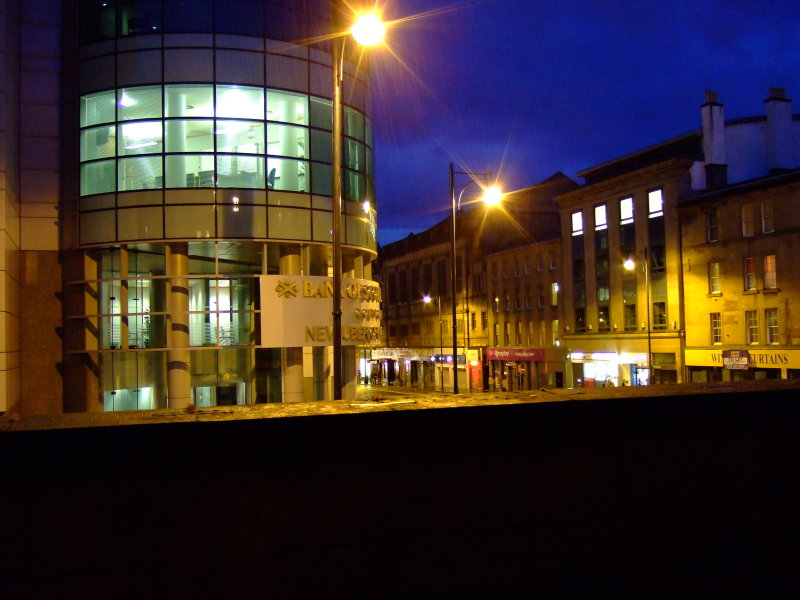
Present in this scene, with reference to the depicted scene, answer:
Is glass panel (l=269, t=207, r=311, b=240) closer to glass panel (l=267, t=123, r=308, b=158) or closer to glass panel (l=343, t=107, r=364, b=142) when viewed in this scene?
glass panel (l=267, t=123, r=308, b=158)

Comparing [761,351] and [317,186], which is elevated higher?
[317,186]

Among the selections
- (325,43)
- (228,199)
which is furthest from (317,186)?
(325,43)

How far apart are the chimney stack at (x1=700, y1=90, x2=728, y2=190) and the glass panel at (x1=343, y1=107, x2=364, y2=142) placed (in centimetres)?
3024

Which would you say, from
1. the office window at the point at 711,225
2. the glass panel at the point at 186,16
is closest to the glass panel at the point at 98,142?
the glass panel at the point at 186,16

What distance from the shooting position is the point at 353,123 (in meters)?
33.7

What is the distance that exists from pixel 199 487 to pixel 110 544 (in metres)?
0.62

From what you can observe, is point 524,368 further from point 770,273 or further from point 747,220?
point 770,273

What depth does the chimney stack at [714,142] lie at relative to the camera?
181ft

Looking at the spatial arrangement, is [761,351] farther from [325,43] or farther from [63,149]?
[63,149]

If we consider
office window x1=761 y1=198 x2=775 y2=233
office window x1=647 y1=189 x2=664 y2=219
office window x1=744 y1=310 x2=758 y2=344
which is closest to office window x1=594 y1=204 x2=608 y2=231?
office window x1=647 y1=189 x2=664 y2=219

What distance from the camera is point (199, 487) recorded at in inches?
205

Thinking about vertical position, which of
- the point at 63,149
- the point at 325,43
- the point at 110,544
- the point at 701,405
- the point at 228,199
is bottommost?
the point at 110,544

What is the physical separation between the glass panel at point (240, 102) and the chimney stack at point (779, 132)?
4200 centimetres

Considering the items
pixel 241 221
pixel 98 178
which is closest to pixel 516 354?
pixel 241 221
